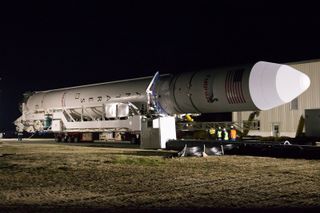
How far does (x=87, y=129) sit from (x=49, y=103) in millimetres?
5491

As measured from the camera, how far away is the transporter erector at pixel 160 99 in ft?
63.9

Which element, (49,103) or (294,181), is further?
(49,103)

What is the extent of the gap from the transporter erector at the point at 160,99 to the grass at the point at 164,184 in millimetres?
4755

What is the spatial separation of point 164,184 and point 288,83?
1088 cm

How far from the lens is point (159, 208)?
297 inches

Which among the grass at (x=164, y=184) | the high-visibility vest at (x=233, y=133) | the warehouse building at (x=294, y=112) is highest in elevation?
the warehouse building at (x=294, y=112)

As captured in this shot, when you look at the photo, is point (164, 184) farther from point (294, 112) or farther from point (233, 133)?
point (294, 112)

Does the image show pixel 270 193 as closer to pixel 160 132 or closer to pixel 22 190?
pixel 22 190

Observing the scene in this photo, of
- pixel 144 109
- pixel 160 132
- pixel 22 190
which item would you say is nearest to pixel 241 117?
pixel 144 109

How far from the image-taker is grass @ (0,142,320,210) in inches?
319

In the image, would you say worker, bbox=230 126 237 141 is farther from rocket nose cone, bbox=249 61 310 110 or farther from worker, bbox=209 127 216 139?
rocket nose cone, bbox=249 61 310 110

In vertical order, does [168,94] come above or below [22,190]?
above

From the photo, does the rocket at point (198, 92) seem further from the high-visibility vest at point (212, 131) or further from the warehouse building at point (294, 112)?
the warehouse building at point (294, 112)

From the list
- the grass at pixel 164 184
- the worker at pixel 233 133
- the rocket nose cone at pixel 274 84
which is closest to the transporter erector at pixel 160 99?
the rocket nose cone at pixel 274 84
